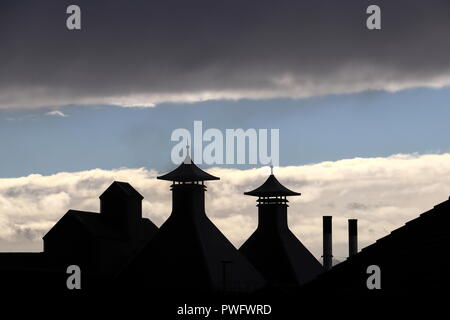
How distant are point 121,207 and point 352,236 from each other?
15.7 meters

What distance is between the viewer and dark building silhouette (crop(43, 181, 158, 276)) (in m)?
63.0

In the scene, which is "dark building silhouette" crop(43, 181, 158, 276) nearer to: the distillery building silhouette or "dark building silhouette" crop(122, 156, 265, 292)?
the distillery building silhouette

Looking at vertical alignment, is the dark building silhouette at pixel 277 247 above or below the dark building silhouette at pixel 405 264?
above

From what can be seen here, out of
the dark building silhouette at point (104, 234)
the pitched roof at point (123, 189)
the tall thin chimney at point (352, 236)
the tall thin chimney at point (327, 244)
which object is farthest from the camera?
the pitched roof at point (123, 189)

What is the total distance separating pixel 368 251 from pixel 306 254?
5053 centimetres

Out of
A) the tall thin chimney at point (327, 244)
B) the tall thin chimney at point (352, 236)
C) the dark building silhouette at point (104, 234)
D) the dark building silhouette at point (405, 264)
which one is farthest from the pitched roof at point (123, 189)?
the dark building silhouette at point (405, 264)

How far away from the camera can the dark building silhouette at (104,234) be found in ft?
207

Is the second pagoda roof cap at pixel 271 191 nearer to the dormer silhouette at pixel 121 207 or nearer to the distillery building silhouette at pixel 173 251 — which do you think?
the distillery building silhouette at pixel 173 251

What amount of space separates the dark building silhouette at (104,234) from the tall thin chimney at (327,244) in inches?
495

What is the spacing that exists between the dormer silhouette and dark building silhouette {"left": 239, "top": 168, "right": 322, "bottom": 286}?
7858mm

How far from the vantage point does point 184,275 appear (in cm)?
5459

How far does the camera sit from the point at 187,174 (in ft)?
191

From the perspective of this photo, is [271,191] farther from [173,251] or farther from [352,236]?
[173,251]
